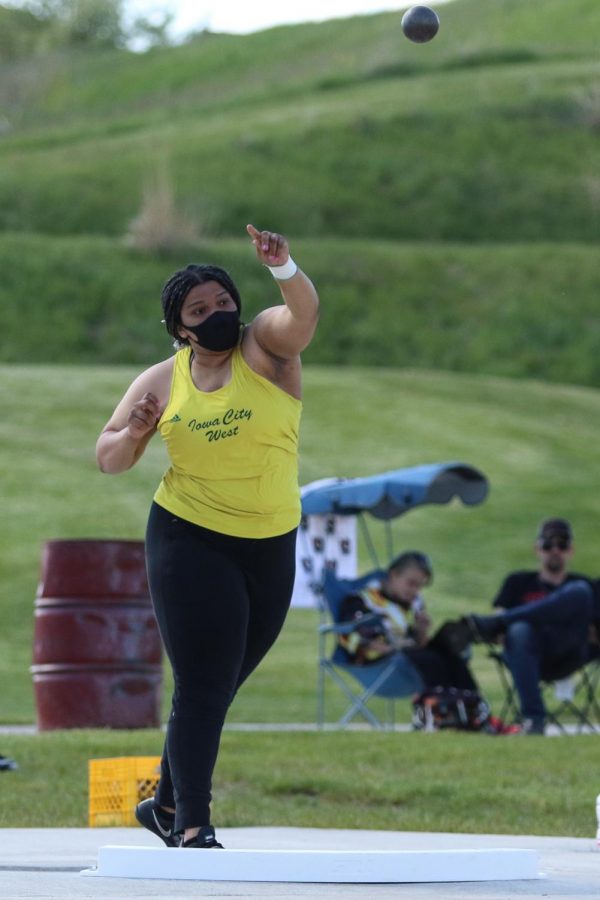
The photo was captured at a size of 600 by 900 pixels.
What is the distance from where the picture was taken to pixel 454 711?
38.7 feet

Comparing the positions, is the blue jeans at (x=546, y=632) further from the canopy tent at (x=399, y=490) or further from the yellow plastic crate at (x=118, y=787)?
the yellow plastic crate at (x=118, y=787)

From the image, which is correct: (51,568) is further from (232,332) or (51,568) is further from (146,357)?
(146,357)

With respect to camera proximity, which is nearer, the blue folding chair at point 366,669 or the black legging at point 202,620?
the black legging at point 202,620

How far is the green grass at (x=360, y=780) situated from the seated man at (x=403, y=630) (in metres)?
1.41

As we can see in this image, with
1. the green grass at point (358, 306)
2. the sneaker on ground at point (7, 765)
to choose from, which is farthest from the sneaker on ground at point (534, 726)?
the green grass at point (358, 306)

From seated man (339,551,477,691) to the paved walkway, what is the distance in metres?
5.07

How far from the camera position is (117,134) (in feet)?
185

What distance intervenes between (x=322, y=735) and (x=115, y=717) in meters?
1.57

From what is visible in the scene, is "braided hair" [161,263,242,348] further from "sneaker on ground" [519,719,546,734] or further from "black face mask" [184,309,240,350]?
"sneaker on ground" [519,719,546,734]

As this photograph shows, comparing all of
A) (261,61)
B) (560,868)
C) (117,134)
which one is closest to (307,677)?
(560,868)

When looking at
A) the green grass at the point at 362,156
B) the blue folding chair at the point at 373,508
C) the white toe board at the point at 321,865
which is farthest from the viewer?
the green grass at the point at 362,156

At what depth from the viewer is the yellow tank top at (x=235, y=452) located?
5.38m

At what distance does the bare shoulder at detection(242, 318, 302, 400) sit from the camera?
5.41 meters

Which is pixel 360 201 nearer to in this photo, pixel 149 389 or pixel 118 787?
pixel 118 787
